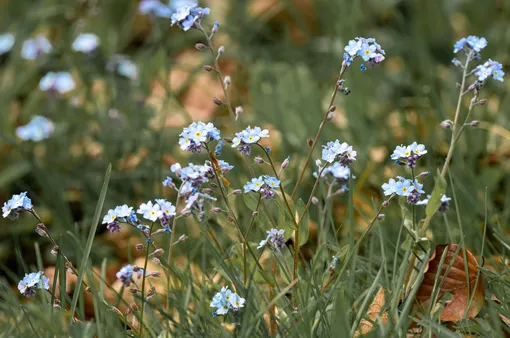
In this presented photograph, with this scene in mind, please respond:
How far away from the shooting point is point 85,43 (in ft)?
11.0

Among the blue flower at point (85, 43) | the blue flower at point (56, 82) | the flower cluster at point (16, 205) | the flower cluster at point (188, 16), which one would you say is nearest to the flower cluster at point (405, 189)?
the flower cluster at point (188, 16)

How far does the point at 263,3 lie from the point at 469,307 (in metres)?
3.08

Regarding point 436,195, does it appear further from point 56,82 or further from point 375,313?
point 56,82

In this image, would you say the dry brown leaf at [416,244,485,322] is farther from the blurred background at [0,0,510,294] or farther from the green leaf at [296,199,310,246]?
the green leaf at [296,199,310,246]

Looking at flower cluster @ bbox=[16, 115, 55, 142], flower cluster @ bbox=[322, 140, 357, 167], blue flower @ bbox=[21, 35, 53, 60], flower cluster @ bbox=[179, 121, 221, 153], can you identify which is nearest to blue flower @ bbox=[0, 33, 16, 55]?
blue flower @ bbox=[21, 35, 53, 60]

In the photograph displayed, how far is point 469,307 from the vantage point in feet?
5.01

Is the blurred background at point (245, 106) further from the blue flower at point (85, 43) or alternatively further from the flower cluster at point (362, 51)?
the flower cluster at point (362, 51)

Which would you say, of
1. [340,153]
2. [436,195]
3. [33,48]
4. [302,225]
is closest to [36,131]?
[33,48]

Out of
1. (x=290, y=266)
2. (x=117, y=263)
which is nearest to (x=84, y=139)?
(x=117, y=263)

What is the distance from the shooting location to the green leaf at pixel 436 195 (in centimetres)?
146

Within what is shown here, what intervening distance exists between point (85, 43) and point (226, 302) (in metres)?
2.29

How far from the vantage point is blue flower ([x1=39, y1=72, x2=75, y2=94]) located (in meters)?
3.07

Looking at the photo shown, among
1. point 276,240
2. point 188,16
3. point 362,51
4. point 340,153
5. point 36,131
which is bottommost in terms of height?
point 276,240

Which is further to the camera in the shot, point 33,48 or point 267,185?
point 33,48
